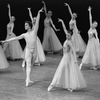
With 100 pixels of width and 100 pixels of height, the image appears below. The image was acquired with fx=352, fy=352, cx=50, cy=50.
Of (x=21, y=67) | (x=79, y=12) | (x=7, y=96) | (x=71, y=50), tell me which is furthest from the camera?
(x=79, y=12)

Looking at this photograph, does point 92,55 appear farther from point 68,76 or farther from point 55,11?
point 55,11

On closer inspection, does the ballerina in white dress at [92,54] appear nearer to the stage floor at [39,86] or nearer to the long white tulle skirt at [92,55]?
the long white tulle skirt at [92,55]

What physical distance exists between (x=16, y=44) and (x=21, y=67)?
1445 millimetres

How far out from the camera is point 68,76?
23.7 feet

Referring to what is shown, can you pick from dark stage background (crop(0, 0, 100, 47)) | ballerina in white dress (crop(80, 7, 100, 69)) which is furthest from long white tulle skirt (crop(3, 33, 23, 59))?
dark stage background (crop(0, 0, 100, 47))

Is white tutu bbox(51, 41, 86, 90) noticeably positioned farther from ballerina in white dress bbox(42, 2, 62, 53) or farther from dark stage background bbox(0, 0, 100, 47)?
dark stage background bbox(0, 0, 100, 47)

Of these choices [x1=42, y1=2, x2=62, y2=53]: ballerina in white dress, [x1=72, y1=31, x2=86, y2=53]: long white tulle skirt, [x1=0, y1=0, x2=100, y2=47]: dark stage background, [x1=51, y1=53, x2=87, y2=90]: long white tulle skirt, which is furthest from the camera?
[x1=0, y1=0, x2=100, y2=47]: dark stage background

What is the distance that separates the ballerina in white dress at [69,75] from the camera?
23.6 feet

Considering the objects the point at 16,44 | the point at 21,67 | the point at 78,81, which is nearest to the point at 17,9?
the point at 16,44

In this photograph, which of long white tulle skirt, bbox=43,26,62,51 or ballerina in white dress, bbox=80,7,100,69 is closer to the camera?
ballerina in white dress, bbox=80,7,100,69

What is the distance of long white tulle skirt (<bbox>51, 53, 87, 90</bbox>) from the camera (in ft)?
23.5

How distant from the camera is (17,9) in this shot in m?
15.7

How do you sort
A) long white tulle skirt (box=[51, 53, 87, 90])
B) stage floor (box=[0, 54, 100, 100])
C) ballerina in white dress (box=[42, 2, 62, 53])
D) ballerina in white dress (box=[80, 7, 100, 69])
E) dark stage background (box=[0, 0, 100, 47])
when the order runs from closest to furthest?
1. stage floor (box=[0, 54, 100, 100])
2. long white tulle skirt (box=[51, 53, 87, 90])
3. ballerina in white dress (box=[80, 7, 100, 69])
4. ballerina in white dress (box=[42, 2, 62, 53])
5. dark stage background (box=[0, 0, 100, 47])

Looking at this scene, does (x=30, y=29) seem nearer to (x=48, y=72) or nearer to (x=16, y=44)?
(x=48, y=72)
